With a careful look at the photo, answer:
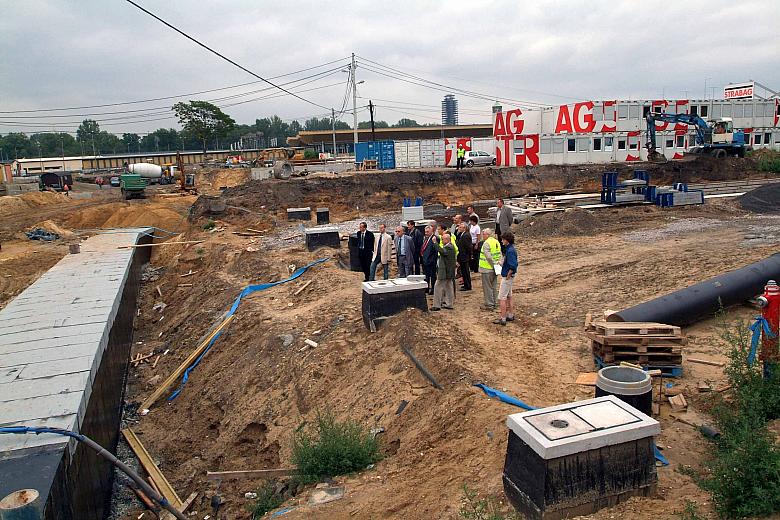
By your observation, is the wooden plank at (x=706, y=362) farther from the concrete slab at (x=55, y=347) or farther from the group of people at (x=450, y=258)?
the concrete slab at (x=55, y=347)

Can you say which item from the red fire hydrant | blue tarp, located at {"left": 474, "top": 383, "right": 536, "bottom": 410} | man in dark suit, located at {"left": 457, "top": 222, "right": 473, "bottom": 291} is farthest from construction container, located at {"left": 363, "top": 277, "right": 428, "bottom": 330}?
the red fire hydrant

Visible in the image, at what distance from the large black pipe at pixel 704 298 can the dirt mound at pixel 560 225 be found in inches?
355

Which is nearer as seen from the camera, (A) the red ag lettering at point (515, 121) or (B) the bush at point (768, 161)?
(B) the bush at point (768, 161)

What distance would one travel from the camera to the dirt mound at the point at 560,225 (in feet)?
61.2

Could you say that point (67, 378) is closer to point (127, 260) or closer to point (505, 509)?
point (505, 509)

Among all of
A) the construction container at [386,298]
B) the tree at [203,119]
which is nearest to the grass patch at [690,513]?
the construction container at [386,298]

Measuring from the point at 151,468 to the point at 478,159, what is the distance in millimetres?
31520

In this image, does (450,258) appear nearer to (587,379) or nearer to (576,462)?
(587,379)

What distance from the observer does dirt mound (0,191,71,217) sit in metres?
33.6

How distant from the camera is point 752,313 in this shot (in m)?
9.30

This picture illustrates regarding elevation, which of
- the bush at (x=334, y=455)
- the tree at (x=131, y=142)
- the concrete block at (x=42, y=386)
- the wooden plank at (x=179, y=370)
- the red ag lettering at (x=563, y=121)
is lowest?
the wooden plank at (x=179, y=370)

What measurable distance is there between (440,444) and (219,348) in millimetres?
7068

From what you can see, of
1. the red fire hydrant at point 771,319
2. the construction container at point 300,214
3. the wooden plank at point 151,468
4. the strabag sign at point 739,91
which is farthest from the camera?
the strabag sign at point 739,91

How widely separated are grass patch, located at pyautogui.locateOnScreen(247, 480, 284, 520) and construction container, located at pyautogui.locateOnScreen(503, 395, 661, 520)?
9.45 feet
